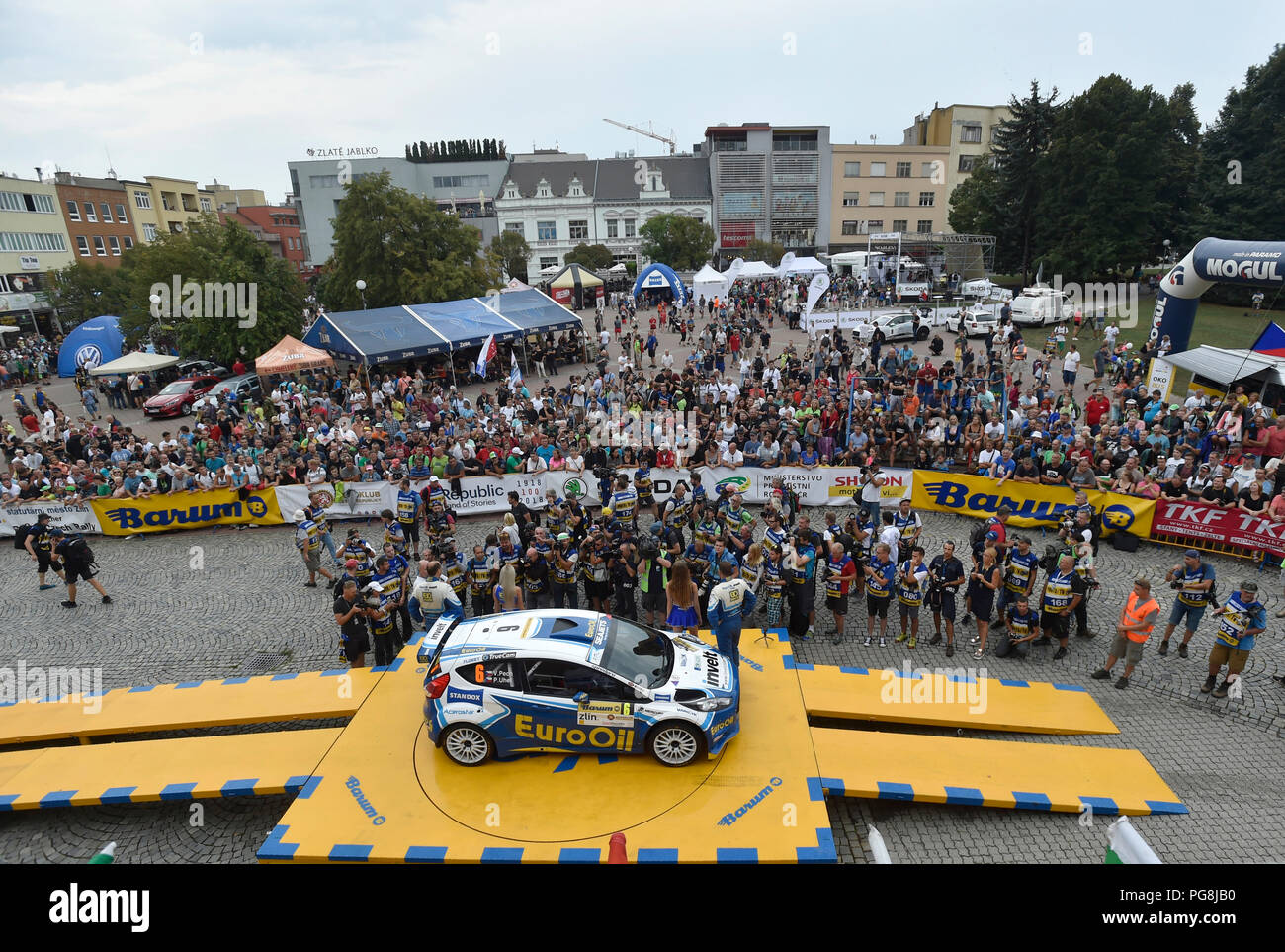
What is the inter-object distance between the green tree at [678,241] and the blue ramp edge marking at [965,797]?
53223 millimetres

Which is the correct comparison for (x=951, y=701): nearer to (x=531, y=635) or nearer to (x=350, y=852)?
(x=531, y=635)

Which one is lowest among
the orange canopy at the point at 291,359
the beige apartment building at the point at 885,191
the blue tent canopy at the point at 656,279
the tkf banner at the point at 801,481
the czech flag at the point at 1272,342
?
the tkf banner at the point at 801,481

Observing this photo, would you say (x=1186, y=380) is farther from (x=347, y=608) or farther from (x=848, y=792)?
(x=347, y=608)

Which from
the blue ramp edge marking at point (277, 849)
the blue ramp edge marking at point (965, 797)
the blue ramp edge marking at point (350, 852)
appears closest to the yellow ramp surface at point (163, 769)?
the blue ramp edge marking at point (277, 849)

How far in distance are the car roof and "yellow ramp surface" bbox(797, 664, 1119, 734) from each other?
2726mm

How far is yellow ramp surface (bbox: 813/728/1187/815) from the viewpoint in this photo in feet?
21.3

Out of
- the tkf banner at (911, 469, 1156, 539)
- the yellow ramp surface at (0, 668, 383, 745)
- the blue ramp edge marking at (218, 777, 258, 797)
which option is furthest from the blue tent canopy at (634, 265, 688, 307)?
the blue ramp edge marking at (218, 777, 258, 797)

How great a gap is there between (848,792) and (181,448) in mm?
17158

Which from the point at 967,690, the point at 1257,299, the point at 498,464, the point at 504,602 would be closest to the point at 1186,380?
the point at 1257,299

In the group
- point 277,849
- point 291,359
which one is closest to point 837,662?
point 277,849

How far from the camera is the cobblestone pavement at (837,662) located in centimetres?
644

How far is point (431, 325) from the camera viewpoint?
1053 inches

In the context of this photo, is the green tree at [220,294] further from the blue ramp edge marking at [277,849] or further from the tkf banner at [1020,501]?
the blue ramp edge marking at [277,849]

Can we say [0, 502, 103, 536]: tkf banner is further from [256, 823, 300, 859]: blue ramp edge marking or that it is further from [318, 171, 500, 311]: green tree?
[318, 171, 500, 311]: green tree
